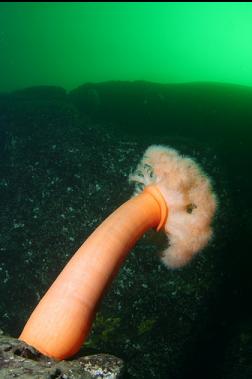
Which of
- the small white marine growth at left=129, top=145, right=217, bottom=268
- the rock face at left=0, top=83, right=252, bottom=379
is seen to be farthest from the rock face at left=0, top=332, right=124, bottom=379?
the small white marine growth at left=129, top=145, right=217, bottom=268

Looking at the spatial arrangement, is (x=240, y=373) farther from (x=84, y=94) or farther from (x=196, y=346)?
(x=84, y=94)

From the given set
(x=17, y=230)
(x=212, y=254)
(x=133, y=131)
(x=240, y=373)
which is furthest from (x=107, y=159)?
(x=240, y=373)

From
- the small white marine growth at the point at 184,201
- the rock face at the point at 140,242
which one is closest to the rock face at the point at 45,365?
the rock face at the point at 140,242

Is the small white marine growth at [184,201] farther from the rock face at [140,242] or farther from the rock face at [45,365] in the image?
the rock face at [45,365]

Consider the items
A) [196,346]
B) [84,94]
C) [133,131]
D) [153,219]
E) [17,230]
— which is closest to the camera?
[153,219]

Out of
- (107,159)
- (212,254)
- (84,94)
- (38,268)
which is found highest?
(84,94)

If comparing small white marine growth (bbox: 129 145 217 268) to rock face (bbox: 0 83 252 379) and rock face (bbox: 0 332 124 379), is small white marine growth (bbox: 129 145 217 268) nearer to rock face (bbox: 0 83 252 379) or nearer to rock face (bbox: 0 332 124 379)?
rock face (bbox: 0 83 252 379)
